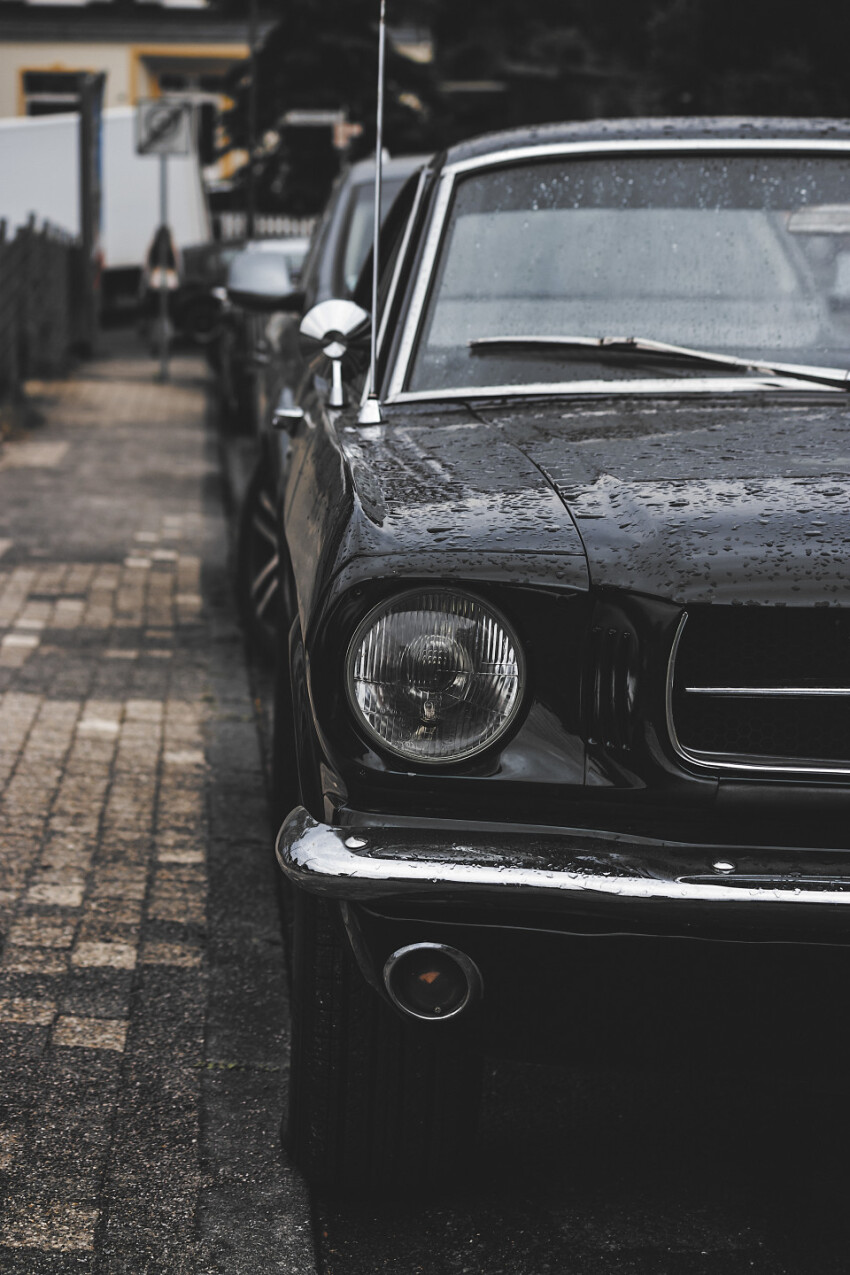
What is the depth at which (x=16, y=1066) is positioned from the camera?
2.98 m

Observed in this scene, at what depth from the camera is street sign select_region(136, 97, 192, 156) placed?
15.3m

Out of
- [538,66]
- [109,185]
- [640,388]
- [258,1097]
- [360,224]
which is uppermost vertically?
[538,66]

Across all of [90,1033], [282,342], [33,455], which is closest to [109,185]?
[33,455]

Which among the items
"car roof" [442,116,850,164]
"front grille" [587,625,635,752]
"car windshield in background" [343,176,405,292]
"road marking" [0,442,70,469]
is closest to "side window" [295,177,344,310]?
"car windshield in background" [343,176,405,292]

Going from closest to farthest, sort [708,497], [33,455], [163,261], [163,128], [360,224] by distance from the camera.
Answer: [708,497] → [360,224] → [33,455] → [163,128] → [163,261]

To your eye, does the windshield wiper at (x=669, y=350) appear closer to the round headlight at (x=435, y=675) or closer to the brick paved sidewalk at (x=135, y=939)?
the round headlight at (x=435, y=675)

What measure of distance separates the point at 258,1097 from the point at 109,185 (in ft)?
70.0

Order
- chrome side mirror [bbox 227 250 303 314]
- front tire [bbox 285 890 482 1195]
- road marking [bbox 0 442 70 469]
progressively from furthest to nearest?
road marking [bbox 0 442 70 469] < chrome side mirror [bbox 227 250 303 314] < front tire [bbox 285 890 482 1195]

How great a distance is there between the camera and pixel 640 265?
3.26 m

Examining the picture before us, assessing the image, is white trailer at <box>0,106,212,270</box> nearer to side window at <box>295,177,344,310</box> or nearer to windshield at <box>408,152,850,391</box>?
side window at <box>295,177,344,310</box>

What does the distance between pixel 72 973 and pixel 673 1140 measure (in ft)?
4.38

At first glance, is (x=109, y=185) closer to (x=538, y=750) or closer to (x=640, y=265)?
(x=640, y=265)

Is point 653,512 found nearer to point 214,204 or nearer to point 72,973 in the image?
point 72,973

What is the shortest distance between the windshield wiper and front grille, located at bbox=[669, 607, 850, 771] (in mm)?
1090
